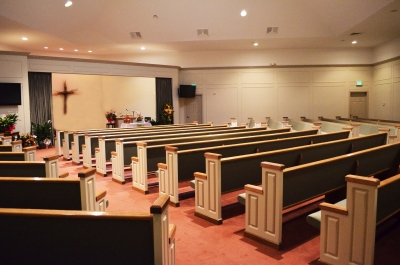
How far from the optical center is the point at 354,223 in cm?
230

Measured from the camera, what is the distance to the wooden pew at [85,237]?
5.41 ft

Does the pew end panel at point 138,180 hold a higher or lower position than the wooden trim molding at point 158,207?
lower

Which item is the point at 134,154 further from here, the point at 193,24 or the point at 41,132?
the point at 193,24

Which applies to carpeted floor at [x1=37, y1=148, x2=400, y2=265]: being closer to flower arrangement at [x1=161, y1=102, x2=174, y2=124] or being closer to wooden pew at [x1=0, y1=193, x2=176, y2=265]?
wooden pew at [x1=0, y1=193, x2=176, y2=265]

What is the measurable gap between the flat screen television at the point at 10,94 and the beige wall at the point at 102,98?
3866mm

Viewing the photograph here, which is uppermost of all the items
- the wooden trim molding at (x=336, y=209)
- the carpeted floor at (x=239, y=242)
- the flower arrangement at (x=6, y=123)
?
the flower arrangement at (x=6, y=123)

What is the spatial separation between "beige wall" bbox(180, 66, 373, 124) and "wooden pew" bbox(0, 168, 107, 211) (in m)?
11.5

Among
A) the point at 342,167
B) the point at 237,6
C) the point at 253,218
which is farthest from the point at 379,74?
the point at 253,218

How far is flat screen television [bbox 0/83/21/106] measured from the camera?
9.06m

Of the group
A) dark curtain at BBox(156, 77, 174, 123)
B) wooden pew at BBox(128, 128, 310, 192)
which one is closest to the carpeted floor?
wooden pew at BBox(128, 128, 310, 192)

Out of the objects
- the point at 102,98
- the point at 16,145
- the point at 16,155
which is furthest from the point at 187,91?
the point at 16,155

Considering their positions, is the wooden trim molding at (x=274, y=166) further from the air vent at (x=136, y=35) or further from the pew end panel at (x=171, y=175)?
the air vent at (x=136, y=35)

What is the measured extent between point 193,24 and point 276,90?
472 centimetres

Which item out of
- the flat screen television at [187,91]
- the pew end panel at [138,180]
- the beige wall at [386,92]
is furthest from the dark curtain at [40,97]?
the beige wall at [386,92]
